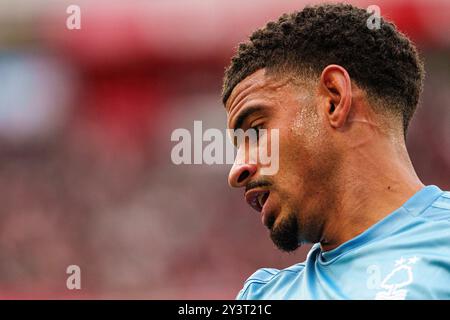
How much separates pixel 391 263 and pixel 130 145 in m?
3.46

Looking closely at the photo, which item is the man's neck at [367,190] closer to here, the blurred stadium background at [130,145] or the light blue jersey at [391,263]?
the light blue jersey at [391,263]

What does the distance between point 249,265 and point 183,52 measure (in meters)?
1.48

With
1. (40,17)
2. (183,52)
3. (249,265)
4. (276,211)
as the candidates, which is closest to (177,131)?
(183,52)

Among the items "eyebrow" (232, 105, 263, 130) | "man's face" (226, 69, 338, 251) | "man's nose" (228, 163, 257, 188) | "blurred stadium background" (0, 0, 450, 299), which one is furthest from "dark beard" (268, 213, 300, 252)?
"blurred stadium background" (0, 0, 450, 299)

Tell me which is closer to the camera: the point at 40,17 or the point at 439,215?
the point at 439,215

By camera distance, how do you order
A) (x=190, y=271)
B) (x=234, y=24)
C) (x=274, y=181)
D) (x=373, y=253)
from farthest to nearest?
(x=234, y=24), (x=190, y=271), (x=274, y=181), (x=373, y=253)

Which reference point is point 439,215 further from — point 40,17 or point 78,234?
point 40,17

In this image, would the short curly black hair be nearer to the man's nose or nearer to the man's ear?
the man's ear

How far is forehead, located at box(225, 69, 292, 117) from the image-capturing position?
5.86ft

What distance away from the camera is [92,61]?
5066 millimetres

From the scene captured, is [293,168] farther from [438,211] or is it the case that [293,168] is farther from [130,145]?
[130,145]

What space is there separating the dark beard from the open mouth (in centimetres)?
6

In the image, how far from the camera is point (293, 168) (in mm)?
1735

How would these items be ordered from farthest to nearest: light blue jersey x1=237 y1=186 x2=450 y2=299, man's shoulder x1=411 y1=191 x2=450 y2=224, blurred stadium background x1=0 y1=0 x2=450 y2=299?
1. blurred stadium background x1=0 y1=0 x2=450 y2=299
2. man's shoulder x1=411 y1=191 x2=450 y2=224
3. light blue jersey x1=237 y1=186 x2=450 y2=299
